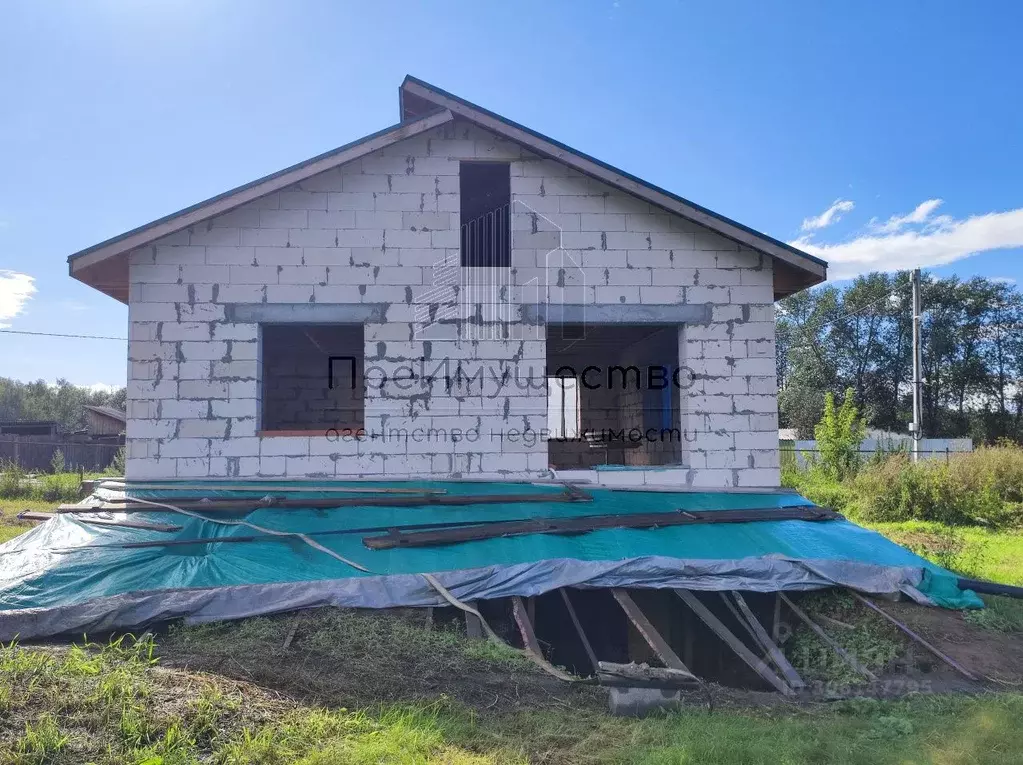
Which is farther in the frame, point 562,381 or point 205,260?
point 562,381

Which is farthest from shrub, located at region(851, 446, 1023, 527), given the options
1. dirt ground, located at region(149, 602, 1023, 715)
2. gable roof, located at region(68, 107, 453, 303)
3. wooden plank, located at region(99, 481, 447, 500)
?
gable roof, located at region(68, 107, 453, 303)

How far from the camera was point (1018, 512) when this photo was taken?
13984 mm

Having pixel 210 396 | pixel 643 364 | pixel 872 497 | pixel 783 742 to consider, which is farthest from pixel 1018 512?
pixel 210 396

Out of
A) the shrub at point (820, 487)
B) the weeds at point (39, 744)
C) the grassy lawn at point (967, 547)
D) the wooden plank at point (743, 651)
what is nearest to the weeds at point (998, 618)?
the grassy lawn at point (967, 547)

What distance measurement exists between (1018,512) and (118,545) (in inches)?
630

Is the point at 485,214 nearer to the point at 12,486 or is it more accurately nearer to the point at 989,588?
the point at 989,588

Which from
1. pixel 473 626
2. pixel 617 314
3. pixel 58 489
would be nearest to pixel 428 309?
pixel 617 314

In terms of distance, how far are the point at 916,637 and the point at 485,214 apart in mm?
6567

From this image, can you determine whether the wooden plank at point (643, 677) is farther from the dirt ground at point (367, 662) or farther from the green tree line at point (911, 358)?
the green tree line at point (911, 358)

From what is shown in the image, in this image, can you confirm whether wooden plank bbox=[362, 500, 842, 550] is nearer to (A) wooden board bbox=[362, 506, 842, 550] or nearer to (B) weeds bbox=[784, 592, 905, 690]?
(A) wooden board bbox=[362, 506, 842, 550]

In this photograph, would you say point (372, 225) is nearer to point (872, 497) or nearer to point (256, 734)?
point (256, 734)

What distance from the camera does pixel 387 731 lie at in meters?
3.99

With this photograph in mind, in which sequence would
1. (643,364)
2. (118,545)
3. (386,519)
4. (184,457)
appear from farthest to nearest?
(643,364)
(184,457)
(386,519)
(118,545)

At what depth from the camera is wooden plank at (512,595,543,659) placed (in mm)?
5438
